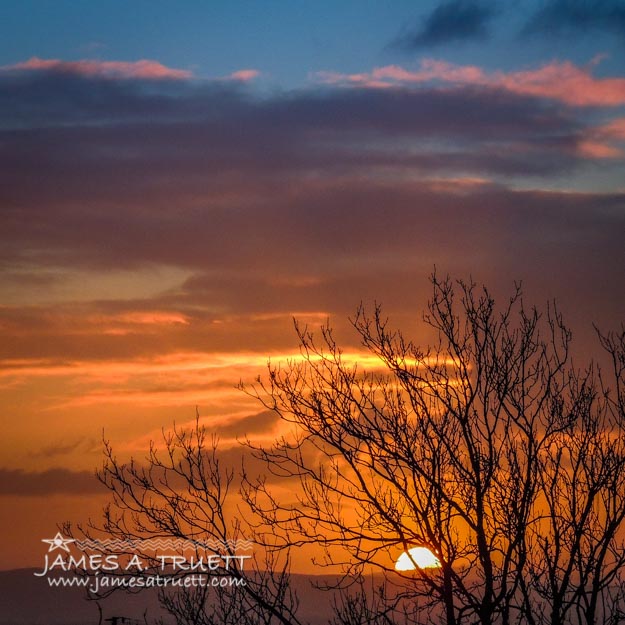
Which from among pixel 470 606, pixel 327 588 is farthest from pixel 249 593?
pixel 470 606

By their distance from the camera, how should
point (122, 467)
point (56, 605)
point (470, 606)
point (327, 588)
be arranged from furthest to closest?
point (56, 605), point (122, 467), point (327, 588), point (470, 606)

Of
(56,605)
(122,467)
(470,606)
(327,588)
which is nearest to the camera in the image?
(470,606)

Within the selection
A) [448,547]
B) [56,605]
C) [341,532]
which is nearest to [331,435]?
[341,532]

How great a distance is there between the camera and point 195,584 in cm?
1539

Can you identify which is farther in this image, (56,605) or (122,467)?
(56,605)

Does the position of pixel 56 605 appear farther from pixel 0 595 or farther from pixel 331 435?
pixel 331 435

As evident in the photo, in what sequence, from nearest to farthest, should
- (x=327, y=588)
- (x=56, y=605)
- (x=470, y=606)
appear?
(x=470, y=606)
(x=327, y=588)
(x=56, y=605)

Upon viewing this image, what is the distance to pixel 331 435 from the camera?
15.3 meters

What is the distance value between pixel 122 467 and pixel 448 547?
516 centimetres

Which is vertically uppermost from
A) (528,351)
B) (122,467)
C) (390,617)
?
(528,351)

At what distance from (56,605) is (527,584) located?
131723 millimetres

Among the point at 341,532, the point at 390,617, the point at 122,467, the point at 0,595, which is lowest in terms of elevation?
the point at 390,617

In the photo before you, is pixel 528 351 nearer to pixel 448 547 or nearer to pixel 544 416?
pixel 544 416

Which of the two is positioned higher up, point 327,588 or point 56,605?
point 56,605
